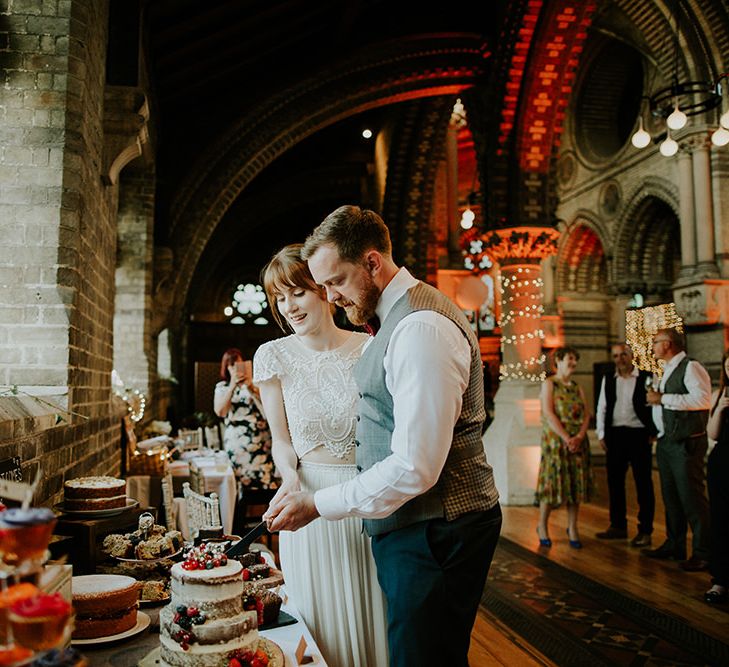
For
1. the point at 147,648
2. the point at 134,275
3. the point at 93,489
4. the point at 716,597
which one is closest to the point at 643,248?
the point at 134,275

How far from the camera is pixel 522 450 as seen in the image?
24.8ft

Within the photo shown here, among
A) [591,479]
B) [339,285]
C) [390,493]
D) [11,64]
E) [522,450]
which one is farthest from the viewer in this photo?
[522,450]

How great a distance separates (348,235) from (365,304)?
18 cm

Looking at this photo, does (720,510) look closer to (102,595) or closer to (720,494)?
(720,494)

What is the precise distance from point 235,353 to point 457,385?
4.36m

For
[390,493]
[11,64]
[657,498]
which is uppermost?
[11,64]

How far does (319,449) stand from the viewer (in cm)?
216

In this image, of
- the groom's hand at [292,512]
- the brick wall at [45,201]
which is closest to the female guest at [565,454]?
the brick wall at [45,201]

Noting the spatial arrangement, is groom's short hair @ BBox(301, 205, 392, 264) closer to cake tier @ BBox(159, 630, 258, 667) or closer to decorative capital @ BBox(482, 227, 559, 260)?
cake tier @ BBox(159, 630, 258, 667)

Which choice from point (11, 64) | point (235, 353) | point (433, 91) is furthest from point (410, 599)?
point (433, 91)

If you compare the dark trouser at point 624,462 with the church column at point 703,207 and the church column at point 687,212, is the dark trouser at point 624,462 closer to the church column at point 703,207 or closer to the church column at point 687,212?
the church column at point 703,207

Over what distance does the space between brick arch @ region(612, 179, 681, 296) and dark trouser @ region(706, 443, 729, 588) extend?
1209cm

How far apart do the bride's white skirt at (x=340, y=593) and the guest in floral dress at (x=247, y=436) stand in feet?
9.14

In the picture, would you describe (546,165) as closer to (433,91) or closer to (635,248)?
(433,91)
